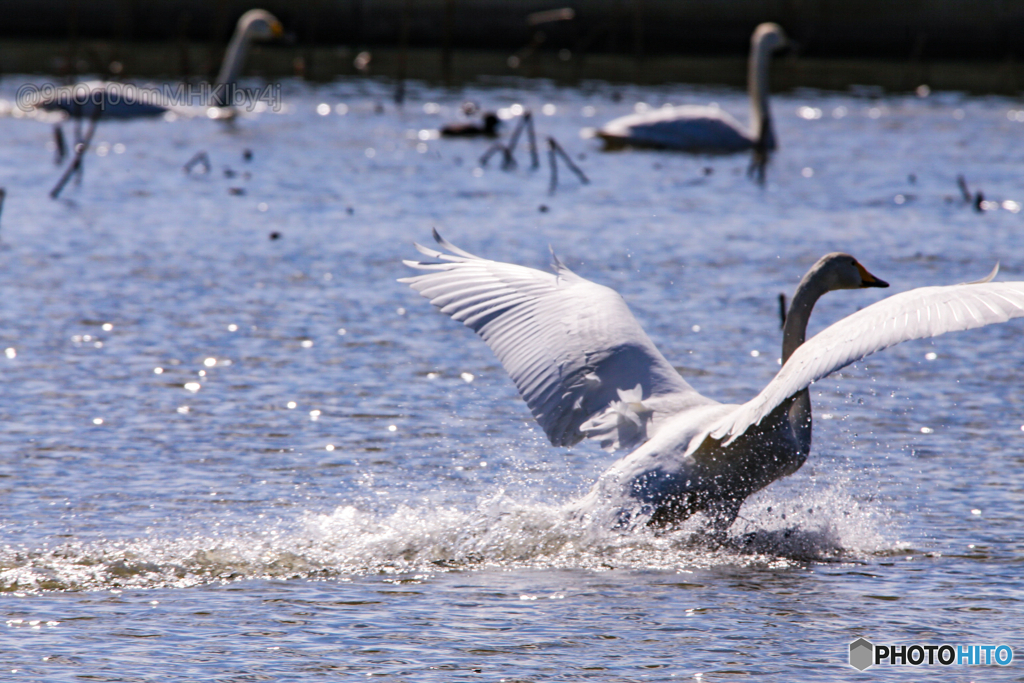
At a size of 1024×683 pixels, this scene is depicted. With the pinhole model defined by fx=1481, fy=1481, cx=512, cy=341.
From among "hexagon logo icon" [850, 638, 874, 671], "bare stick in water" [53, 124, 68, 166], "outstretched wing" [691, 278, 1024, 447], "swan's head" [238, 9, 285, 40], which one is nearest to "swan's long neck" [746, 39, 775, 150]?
"swan's head" [238, 9, 285, 40]

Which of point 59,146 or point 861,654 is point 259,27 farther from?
point 861,654

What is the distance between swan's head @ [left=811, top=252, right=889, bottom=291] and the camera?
627 cm

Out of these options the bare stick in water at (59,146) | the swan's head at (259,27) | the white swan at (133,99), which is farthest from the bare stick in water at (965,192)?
the swan's head at (259,27)

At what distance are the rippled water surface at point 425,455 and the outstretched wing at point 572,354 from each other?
1.45ft

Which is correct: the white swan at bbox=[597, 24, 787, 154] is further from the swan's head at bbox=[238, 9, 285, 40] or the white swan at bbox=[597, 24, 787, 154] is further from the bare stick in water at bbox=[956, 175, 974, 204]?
the swan's head at bbox=[238, 9, 285, 40]

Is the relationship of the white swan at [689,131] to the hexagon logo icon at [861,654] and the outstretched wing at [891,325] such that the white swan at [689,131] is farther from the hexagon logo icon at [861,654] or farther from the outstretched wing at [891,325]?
the hexagon logo icon at [861,654]

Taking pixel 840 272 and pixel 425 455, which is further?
pixel 425 455

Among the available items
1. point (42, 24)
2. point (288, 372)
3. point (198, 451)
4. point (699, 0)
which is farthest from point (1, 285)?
point (699, 0)

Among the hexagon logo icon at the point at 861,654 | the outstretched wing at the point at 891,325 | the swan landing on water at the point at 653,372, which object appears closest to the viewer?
the hexagon logo icon at the point at 861,654

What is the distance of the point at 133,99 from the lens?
19500mm

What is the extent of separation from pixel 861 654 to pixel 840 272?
208cm

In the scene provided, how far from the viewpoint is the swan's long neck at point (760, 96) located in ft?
59.5

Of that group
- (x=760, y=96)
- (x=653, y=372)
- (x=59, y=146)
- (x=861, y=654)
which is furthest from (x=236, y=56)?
(x=861, y=654)

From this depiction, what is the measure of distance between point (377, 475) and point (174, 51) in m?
25.1
